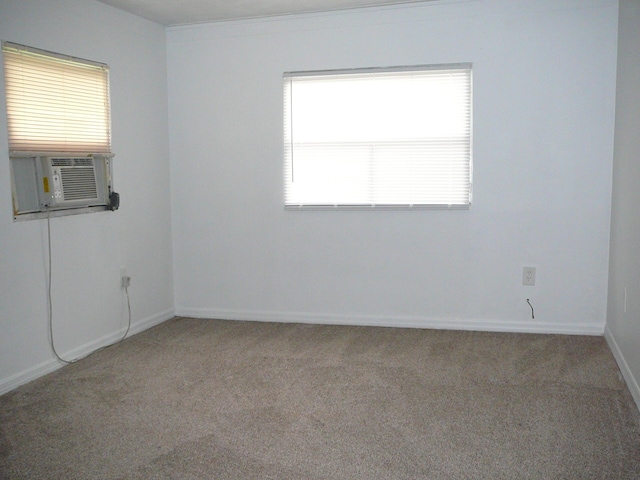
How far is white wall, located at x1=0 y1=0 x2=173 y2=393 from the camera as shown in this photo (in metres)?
3.43

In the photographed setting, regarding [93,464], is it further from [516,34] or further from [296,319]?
[516,34]

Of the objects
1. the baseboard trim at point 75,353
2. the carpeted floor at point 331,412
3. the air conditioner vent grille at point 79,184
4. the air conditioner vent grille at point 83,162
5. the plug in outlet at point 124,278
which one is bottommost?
the carpeted floor at point 331,412

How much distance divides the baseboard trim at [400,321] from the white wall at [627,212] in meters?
0.32

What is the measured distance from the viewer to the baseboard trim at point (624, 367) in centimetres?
311

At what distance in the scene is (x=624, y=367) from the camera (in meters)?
3.48

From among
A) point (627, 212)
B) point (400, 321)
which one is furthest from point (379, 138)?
point (627, 212)

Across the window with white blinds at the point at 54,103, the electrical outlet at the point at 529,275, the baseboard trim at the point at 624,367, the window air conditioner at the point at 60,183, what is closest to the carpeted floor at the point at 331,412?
the baseboard trim at the point at 624,367

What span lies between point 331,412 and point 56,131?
2.42 metres

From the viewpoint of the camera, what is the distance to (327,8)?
4496 millimetres

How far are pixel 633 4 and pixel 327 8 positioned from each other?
2065mm

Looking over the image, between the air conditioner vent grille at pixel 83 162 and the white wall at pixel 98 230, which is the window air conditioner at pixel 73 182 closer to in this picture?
the air conditioner vent grille at pixel 83 162

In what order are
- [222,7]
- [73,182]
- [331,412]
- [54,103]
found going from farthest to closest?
[222,7] → [73,182] → [54,103] → [331,412]

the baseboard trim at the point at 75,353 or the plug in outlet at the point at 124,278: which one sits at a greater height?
the plug in outlet at the point at 124,278

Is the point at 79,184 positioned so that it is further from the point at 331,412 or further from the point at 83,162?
the point at 331,412
